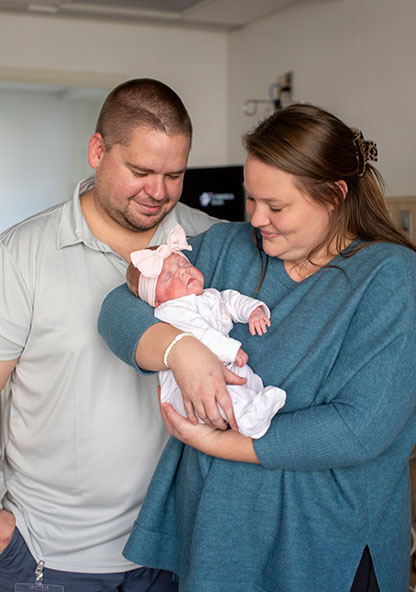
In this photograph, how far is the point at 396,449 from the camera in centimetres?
140

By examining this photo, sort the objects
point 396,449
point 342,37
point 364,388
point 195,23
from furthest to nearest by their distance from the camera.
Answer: point 195,23
point 342,37
point 396,449
point 364,388

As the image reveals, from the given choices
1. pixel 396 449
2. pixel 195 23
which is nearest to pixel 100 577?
pixel 396 449

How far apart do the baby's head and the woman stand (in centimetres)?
6

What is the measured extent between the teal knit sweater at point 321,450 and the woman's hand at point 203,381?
0.09 metres

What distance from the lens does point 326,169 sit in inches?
54.6

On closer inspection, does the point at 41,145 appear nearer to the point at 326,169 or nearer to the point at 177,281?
the point at 177,281

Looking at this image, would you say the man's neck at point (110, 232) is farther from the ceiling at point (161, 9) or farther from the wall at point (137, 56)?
the wall at point (137, 56)

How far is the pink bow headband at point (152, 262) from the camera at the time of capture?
4.97 ft

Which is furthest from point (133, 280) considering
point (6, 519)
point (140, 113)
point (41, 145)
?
point (41, 145)

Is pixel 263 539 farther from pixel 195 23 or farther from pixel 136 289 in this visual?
pixel 195 23

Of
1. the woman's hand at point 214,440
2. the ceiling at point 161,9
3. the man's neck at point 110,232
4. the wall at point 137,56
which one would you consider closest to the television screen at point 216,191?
the wall at point 137,56

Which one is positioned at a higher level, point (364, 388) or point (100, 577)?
point (364, 388)

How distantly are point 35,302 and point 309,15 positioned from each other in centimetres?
391

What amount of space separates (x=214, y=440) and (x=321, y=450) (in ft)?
0.70
